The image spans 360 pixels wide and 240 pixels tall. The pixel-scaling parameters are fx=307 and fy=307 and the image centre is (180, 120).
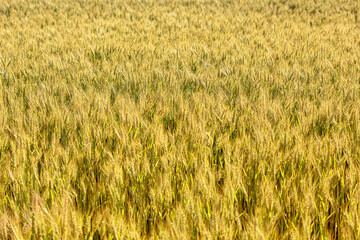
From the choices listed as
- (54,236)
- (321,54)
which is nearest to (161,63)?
(321,54)

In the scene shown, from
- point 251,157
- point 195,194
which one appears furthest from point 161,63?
point 195,194

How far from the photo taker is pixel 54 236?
2.21 ft

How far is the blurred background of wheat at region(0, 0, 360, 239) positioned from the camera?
0.76 metres

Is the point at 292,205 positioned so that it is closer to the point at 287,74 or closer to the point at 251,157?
the point at 251,157

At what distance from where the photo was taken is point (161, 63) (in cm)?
288

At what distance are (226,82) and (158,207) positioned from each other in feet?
4.68

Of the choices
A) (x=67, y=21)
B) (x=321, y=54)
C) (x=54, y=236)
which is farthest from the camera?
(x=67, y=21)

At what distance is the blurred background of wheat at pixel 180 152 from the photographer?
0.76 m

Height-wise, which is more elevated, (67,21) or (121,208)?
(67,21)

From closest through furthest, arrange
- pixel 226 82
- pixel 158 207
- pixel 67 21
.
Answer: pixel 158 207 < pixel 226 82 < pixel 67 21

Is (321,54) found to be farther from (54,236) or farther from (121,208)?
(54,236)

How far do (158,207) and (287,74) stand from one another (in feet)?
5.90

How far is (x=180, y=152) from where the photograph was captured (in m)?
1.08

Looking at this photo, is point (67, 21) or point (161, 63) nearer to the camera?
point (161, 63)
